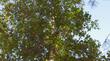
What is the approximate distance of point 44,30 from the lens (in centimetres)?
1888

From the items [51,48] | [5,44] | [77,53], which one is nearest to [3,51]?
[5,44]

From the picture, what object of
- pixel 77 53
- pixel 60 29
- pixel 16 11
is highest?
pixel 16 11

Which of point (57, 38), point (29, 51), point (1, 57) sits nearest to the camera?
point (57, 38)

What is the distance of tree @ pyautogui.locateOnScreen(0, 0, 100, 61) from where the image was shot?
18.5 metres

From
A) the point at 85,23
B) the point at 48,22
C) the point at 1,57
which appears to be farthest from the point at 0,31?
the point at 85,23

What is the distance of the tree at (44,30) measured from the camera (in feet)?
60.8

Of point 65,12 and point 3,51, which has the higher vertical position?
point 65,12

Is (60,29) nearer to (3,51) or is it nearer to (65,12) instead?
(65,12)

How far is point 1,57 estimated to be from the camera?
20.8 metres

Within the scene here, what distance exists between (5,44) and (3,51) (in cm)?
90

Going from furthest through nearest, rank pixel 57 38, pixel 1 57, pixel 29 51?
pixel 1 57, pixel 29 51, pixel 57 38

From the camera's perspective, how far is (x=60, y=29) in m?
18.5

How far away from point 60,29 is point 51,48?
1389 millimetres

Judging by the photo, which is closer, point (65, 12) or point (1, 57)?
point (65, 12)
